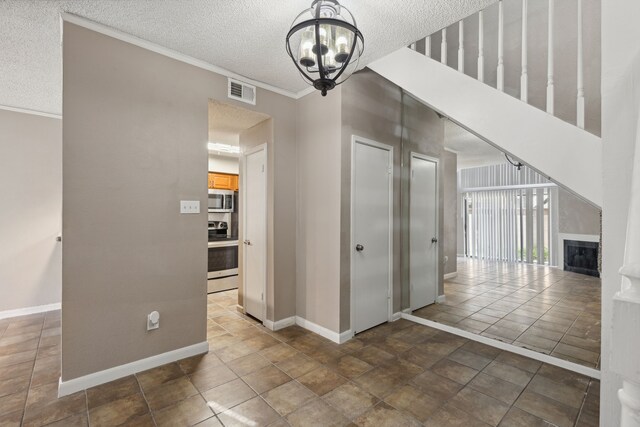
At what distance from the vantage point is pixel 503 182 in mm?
8352

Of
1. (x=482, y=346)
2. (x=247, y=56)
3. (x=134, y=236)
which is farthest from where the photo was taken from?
(x=482, y=346)

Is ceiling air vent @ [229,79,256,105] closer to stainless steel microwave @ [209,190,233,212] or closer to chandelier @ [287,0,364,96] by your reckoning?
chandelier @ [287,0,364,96]

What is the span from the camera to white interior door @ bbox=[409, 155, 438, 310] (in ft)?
12.9

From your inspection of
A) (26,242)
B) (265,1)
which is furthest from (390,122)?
(26,242)

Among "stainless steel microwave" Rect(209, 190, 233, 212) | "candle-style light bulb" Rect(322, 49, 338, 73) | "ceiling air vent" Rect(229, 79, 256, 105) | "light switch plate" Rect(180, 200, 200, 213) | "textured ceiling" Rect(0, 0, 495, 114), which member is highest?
"textured ceiling" Rect(0, 0, 495, 114)

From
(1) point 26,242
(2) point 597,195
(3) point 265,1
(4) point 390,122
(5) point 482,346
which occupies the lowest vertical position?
(5) point 482,346

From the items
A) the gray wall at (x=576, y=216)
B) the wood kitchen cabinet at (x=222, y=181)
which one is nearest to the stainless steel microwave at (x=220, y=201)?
the wood kitchen cabinet at (x=222, y=181)

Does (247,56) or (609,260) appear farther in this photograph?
(247,56)

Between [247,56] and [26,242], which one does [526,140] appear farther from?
[26,242]

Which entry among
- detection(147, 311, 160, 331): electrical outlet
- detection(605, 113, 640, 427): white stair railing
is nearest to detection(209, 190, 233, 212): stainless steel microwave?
detection(147, 311, 160, 331): electrical outlet

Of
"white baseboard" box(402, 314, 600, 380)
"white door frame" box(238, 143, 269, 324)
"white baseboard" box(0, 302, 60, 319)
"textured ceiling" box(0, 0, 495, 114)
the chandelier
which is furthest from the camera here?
"white baseboard" box(0, 302, 60, 319)

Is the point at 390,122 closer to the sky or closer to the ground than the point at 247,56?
closer to the ground

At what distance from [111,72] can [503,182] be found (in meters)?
9.15

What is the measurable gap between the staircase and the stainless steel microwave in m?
3.75
